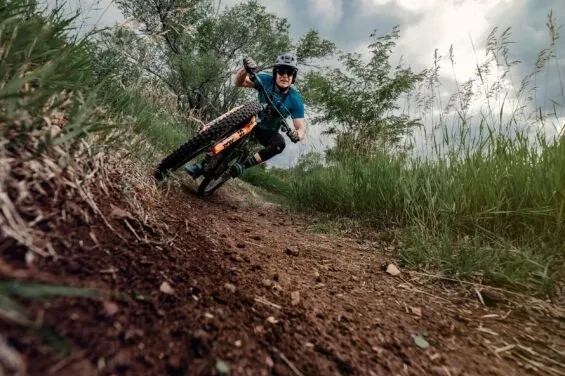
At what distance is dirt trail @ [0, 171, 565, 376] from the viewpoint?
0.75 m

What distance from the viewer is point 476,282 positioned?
1.88m

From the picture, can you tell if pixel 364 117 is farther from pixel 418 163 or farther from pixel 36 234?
pixel 36 234

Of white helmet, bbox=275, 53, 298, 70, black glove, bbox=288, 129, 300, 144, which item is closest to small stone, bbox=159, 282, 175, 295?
black glove, bbox=288, 129, 300, 144

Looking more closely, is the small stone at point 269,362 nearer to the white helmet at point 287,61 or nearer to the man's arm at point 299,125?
the man's arm at point 299,125

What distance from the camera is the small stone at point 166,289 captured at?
1.03 m

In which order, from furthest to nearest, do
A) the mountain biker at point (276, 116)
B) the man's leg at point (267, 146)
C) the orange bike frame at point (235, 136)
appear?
the man's leg at point (267, 146), the mountain biker at point (276, 116), the orange bike frame at point (235, 136)

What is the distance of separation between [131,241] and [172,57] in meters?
14.0

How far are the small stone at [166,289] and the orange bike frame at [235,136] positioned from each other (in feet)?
8.36

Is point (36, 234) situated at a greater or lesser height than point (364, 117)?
lesser

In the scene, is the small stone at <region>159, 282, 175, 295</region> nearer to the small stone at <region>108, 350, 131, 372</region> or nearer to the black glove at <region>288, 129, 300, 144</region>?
the small stone at <region>108, 350, 131, 372</region>

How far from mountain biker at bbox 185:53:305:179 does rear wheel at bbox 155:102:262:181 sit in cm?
39

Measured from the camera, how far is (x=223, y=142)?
140 inches

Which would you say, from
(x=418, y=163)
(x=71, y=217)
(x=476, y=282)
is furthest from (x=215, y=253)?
(x=418, y=163)

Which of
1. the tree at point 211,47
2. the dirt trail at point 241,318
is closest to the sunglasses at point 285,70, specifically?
the dirt trail at point 241,318
